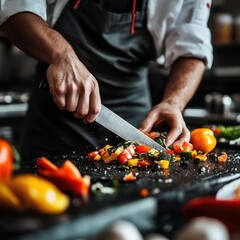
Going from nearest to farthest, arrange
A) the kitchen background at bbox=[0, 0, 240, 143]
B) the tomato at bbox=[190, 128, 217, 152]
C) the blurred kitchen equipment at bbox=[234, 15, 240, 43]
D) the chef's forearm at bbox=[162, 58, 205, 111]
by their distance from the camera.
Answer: the tomato at bbox=[190, 128, 217, 152] → the chef's forearm at bbox=[162, 58, 205, 111] → the kitchen background at bbox=[0, 0, 240, 143] → the blurred kitchen equipment at bbox=[234, 15, 240, 43]

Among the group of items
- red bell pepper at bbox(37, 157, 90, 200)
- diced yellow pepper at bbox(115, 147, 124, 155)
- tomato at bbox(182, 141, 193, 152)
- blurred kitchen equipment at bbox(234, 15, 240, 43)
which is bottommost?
blurred kitchen equipment at bbox(234, 15, 240, 43)

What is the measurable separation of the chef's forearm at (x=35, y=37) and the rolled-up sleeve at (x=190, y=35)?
2.21 ft

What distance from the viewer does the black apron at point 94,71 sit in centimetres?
209

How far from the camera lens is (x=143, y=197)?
3.32 ft

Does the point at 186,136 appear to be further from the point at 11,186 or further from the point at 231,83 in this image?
the point at 231,83

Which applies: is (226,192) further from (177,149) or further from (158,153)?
(177,149)

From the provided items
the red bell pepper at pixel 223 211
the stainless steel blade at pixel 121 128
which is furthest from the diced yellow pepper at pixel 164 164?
the red bell pepper at pixel 223 211

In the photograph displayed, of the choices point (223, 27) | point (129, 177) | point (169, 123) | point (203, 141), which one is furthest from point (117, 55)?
point (223, 27)

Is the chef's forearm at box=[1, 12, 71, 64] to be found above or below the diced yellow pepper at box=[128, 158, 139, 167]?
above

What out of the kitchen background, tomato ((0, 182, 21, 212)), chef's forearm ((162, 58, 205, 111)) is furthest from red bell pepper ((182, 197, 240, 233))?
the kitchen background

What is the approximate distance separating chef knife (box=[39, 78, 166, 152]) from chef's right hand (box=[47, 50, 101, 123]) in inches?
1.8

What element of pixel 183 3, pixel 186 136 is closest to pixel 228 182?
pixel 186 136

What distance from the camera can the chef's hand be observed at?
1.72 m

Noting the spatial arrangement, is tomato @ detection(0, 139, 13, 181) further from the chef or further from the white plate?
the chef
